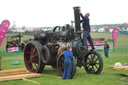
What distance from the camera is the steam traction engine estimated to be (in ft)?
26.5

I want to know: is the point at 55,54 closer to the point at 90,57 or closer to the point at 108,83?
the point at 90,57

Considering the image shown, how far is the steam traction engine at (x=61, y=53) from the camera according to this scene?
8.08m

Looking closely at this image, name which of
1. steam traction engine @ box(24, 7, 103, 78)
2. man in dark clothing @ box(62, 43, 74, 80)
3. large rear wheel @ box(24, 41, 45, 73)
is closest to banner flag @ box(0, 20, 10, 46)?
large rear wheel @ box(24, 41, 45, 73)

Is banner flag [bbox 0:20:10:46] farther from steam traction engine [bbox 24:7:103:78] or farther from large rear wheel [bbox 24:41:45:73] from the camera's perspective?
steam traction engine [bbox 24:7:103:78]

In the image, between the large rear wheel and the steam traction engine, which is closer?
the steam traction engine

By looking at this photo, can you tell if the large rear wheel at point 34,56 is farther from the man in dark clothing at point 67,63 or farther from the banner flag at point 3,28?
the banner flag at point 3,28

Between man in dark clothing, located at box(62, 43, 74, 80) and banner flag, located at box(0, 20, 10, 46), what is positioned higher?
banner flag, located at box(0, 20, 10, 46)

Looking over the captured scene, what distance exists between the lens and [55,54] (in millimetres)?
8586

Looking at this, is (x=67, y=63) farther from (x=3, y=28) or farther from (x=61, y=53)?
(x=3, y=28)

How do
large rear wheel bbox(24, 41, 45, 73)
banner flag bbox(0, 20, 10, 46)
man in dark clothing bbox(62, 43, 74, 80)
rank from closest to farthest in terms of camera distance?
1. man in dark clothing bbox(62, 43, 74, 80)
2. large rear wheel bbox(24, 41, 45, 73)
3. banner flag bbox(0, 20, 10, 46)

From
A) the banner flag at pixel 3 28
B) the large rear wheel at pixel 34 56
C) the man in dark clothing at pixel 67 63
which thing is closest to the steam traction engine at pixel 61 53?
the large rear wheel at pixel 34 56

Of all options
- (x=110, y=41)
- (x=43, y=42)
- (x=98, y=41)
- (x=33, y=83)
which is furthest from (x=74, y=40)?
(x=110, y=41)

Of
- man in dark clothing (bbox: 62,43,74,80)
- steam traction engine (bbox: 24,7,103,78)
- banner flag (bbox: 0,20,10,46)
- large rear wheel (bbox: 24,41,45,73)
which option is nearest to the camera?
man in dark clothing (bbox: 62,43,74,80)

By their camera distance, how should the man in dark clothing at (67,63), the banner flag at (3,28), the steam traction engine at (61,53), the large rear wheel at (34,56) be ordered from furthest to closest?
the banner flag at (3,28)
the large rear wheel at (34,56)
the steam traction engine at (61,53)
the man in dark clothing at (67,63)
